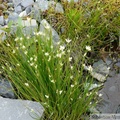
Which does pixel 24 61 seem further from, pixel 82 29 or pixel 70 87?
pixel 82 29

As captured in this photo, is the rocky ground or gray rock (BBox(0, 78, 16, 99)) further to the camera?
gray rock (BBox(0, 78, 16, 99))

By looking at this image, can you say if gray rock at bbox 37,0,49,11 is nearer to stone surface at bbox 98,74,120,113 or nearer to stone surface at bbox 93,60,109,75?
stone surface at bbox 93,60,109,75

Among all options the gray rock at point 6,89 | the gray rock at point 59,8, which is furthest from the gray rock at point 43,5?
the gray rock at point 6,89

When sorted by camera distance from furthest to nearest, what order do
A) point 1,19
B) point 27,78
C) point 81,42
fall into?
point 1,19 → point 81,42 → point 27,78

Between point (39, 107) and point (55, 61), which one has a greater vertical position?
point (55, 61)

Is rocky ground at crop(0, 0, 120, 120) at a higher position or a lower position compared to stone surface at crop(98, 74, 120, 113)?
higher

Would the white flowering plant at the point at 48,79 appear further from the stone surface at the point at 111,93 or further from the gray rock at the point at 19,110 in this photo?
the stone surface at the point at 111,93

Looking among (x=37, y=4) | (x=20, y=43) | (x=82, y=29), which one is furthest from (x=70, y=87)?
(x=37, y=4)

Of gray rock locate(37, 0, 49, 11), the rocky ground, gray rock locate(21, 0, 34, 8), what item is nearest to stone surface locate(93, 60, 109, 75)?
the rocky ground
